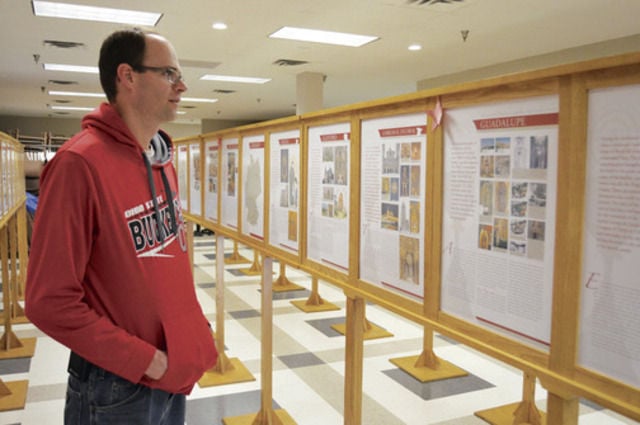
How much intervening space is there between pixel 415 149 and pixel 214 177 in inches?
107

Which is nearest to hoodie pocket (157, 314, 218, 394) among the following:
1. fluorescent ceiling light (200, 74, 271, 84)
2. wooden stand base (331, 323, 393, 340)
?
wooden stand base (331, 323, 393, 340)

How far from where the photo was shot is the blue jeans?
1.41m

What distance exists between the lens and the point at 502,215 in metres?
1.42

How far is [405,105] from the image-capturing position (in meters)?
1.80

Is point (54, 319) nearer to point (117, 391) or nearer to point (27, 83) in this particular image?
point (117, 391)

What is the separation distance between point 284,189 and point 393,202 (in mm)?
1118

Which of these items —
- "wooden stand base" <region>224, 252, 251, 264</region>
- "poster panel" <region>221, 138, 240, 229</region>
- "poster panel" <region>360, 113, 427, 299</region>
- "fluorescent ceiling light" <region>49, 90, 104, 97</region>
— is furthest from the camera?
"fluorescent ceiling light" <region>49, 90, 104, 97</region>

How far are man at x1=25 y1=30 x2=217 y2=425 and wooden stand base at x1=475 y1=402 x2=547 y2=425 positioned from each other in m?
2.56

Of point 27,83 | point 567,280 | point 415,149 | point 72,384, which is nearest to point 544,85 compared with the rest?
point 567,280

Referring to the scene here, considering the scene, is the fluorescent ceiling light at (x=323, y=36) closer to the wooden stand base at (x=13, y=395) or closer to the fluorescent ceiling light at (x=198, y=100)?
the wooden stand base at (x=13, y=395)

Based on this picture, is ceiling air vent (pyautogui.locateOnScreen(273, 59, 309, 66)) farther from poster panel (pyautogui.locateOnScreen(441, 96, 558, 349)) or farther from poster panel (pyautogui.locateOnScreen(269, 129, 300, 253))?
poster panel (pyautogui.locateOnScreen(441, 96, 558, 349))

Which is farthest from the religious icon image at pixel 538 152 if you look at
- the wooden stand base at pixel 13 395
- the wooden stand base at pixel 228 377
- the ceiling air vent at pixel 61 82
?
the ceiling air vent at pixel 61 82

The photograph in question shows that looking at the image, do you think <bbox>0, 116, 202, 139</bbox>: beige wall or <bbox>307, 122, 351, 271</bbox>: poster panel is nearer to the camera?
<bbox>307, 122, 351, 271</bbox>: poster panel

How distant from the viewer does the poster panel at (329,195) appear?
227 centimetres
